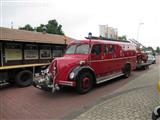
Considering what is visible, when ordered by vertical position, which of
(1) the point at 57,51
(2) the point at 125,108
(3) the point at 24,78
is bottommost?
(2) the point at 125,108

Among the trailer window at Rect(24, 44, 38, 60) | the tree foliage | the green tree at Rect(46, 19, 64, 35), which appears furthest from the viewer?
the green tree at Rect(46, 19, 64, 35)

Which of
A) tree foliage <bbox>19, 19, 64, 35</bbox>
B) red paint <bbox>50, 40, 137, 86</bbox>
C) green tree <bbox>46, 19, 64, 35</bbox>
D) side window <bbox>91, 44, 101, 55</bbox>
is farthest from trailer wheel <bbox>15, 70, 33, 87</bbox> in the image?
green tree <bbox>46, 19, 64, 35</bbox>

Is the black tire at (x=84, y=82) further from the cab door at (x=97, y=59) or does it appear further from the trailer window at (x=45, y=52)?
the trailer window at (x=45, y=52)

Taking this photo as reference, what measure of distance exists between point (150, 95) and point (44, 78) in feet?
13.7

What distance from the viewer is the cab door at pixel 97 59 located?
8562 mm

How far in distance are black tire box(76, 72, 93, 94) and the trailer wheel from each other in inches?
143

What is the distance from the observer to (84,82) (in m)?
7.83

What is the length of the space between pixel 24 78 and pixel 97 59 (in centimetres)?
412

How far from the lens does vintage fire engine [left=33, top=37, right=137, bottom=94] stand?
7488mm

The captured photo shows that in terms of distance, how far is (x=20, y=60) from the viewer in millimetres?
10594

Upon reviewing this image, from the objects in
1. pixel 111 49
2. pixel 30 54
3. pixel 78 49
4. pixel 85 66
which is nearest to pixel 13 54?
pixel 30 54

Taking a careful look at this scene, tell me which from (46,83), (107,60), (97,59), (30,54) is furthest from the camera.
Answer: (30,54)

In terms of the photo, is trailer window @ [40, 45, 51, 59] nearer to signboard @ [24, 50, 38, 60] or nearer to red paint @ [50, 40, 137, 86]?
signboard @ [24, 50, 38, 60]

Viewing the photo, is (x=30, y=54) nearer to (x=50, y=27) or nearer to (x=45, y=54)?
(x=45, y=54)
